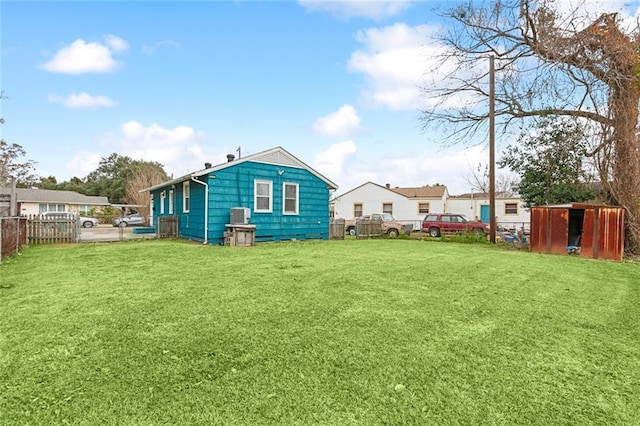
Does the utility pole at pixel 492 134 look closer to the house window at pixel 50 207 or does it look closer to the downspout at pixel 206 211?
the downspout at pixel 206 211

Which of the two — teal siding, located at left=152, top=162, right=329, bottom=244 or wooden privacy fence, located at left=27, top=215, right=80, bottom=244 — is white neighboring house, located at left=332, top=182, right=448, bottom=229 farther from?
wooden privacy fence, located at left=27, top=215, right=80, bottom=244

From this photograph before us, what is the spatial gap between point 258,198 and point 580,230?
1085 centimetres

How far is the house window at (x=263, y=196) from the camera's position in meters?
12.9

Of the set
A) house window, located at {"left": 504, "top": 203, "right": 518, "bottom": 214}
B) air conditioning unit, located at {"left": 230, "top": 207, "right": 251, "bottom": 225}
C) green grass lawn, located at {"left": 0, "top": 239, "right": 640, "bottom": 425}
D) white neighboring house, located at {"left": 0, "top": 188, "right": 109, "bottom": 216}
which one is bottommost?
green grass lawn, located at {"left": 0, "top": 239, "right": 640, "bottom": 425}

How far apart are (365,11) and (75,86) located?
12097mm

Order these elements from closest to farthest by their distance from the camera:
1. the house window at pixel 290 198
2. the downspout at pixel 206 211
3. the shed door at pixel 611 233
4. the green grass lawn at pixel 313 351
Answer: the green grass lawn at pixel 313 351 → the shed door at pixel 611 233 → the downspout at pixel 206 211 → the house window at pixel 290 198

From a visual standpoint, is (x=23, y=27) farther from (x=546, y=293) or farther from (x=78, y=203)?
(x=78, y=203)

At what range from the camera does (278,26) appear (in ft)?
38.5

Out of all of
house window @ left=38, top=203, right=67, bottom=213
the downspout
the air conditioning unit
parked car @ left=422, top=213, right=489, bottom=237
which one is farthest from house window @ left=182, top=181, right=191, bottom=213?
house window @ left=38, top=203, right=67, bottom=213

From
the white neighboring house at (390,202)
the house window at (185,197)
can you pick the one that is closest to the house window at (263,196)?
the house window at (185,197)

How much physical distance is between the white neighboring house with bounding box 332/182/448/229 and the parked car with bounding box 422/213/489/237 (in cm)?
833

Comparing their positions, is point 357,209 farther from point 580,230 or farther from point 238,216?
point 580,230

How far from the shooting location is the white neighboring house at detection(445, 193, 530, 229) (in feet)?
90.0

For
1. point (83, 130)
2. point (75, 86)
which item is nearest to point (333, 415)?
point (75, 86)
